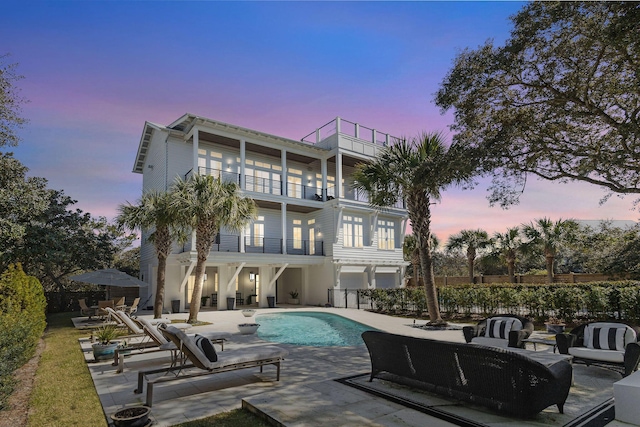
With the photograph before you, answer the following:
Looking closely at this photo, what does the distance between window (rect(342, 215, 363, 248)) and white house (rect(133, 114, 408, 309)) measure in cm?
6

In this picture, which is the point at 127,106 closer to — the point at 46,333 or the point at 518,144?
the point at 46,333

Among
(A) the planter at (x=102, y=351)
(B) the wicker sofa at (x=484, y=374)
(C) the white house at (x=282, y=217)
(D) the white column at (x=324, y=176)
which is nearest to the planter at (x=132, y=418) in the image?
(B) the wicker sofa at (x=484, y=374)

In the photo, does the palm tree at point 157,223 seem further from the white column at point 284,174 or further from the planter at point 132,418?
the planter at point 132,418

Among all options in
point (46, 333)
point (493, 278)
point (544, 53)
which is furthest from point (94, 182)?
point (493, 278)

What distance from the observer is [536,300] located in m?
13.1

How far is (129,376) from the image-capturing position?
6.81 meters

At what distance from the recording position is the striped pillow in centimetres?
638

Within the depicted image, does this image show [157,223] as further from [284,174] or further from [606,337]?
[606,337]

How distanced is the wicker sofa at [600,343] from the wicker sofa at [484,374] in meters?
2.13

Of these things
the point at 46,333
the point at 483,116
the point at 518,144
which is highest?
the point at 483,116

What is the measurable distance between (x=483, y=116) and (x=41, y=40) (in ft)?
42.2

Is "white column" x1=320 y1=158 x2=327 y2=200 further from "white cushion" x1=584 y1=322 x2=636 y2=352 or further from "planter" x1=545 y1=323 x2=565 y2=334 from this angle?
"white cushion" x1=584 y1=322 x2=636 y2=352

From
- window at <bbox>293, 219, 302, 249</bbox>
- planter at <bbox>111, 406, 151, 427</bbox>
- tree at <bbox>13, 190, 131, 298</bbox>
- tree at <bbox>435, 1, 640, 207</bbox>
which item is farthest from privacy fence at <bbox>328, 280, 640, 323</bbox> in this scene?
tree at <bbox>13, 190, 131, 298</bbox>

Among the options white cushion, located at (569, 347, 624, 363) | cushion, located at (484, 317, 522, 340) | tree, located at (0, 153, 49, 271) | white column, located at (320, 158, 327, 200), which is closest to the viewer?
white cushion, located at (569, 347, 624, 363)
